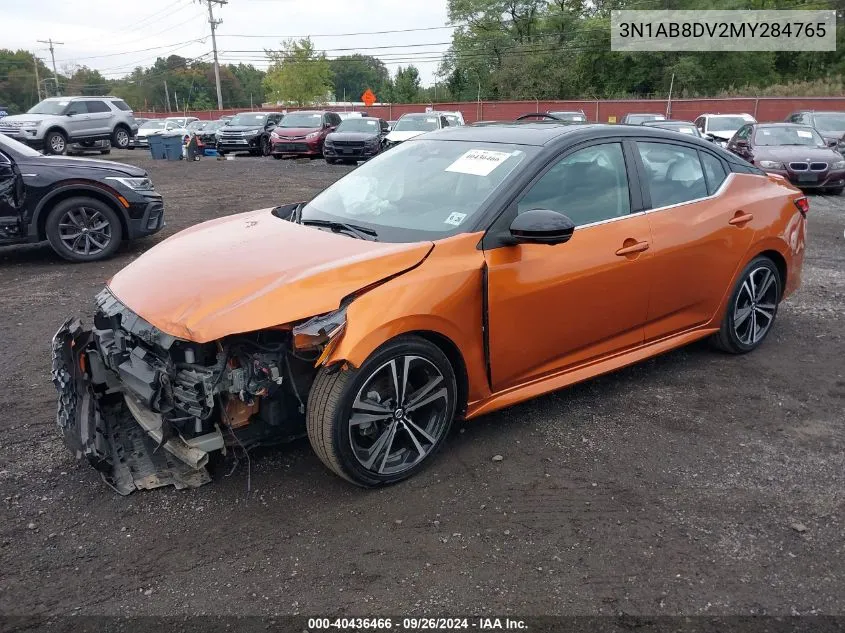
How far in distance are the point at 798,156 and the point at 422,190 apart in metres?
12.5

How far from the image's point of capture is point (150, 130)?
30.7 metres

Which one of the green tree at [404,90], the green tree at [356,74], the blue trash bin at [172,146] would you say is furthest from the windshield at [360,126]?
the green tree at [356,74]

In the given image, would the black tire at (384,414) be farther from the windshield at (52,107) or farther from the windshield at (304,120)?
the windshield at (52,107)

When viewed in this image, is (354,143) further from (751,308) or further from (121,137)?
(751,308)

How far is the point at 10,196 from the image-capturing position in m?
7.10

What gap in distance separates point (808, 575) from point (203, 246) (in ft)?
10.5

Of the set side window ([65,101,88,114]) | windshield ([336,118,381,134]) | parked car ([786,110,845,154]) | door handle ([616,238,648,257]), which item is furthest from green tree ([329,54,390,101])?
door handle ([616,238,648,257])

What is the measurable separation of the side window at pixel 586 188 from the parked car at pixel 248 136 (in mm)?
23443

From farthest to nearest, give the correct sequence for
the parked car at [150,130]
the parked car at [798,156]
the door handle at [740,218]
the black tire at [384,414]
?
the parked car at [150,130] → the parked car at [798,156] → the door handle at [740,218] → the black tire at [384,414]

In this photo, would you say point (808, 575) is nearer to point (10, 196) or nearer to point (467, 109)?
point (10, 196)

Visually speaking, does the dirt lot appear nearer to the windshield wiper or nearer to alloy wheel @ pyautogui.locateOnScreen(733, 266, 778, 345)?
alloy wheel @ pyautogui.locateOnScreen(733, 266, 778, 345)

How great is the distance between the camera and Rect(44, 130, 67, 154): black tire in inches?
919

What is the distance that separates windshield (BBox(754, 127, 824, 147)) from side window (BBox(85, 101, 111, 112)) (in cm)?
2265

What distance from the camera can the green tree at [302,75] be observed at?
7012cm
